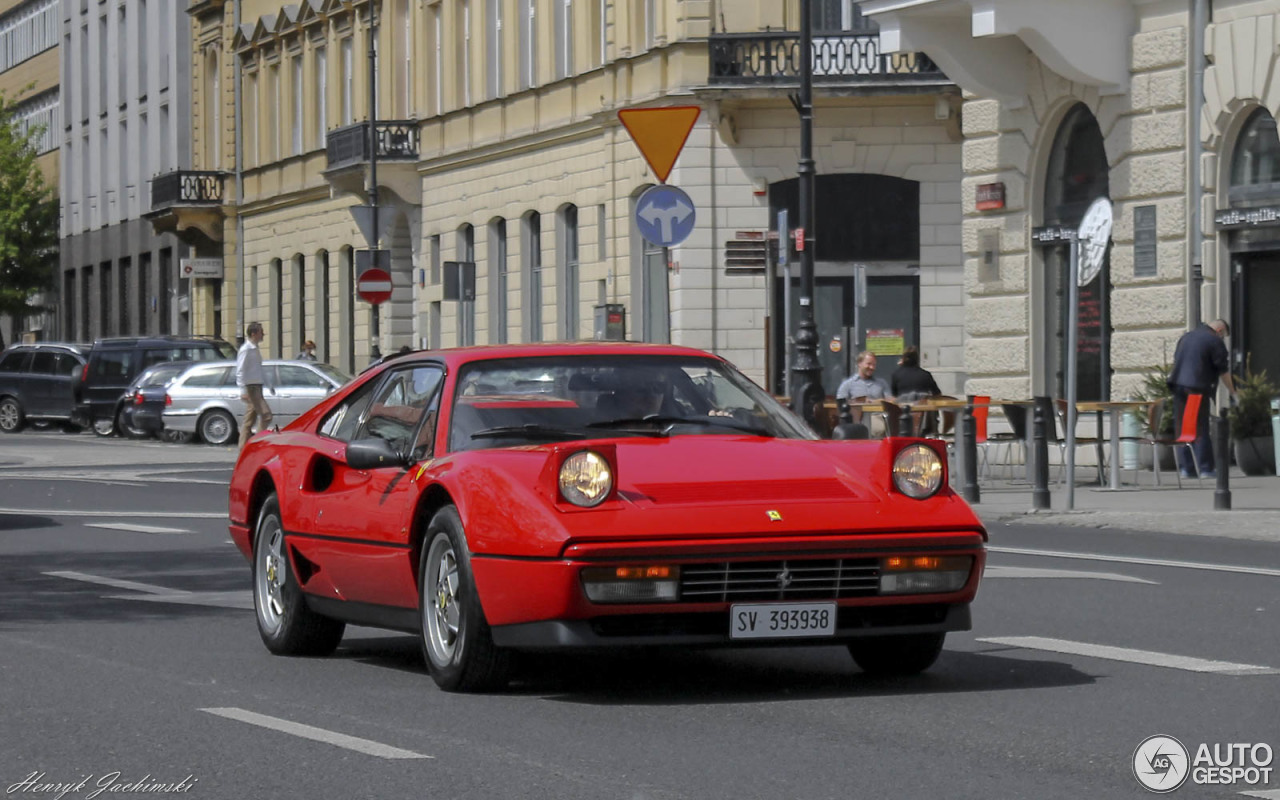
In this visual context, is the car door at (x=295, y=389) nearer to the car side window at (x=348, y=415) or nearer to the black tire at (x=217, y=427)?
the black tire at (x=217, y=427)

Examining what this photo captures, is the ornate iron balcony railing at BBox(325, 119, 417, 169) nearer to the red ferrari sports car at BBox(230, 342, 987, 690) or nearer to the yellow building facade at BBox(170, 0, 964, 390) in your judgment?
the yellow building facade at BBox(170, 0, 964, 390)

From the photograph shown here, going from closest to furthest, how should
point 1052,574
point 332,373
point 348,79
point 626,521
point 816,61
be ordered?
point 626,521
point 1052,574
point 816,61
point 332,373
point 348,79

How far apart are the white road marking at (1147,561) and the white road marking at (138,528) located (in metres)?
6.69

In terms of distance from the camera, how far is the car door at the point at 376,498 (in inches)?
398

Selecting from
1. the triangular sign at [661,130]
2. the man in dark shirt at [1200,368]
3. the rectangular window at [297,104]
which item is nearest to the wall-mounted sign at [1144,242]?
the man in dark shirt at [1200,368]

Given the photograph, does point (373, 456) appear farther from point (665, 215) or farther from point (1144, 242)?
point (1144, 242)

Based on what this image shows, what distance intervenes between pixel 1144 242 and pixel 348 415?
17.2 metres

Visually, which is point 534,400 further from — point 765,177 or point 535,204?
point 535,204

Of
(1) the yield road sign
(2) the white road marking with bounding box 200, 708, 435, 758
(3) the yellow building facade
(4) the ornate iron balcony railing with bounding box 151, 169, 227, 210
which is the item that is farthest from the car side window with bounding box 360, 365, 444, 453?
(4) the ornate iron balcony railing with bounding box 151, 169, 227, 210

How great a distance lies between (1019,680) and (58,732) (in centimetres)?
354

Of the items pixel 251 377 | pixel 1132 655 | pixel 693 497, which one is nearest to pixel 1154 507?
pixel 1132 655

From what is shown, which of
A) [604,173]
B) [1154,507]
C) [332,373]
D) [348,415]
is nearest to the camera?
[348,415]

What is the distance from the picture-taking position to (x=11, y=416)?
5400cm

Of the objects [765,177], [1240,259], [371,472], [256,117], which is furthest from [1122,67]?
[256,117]
